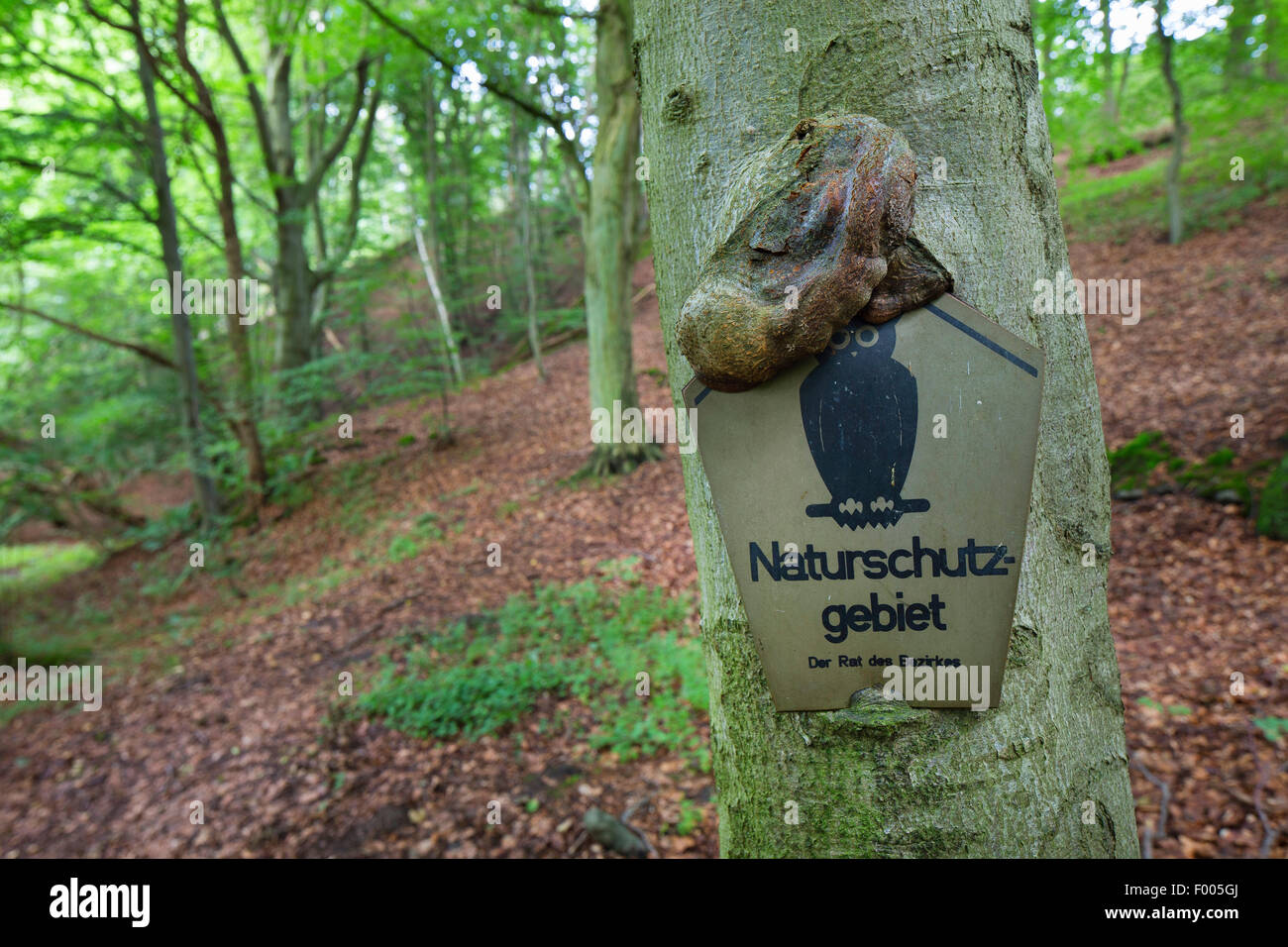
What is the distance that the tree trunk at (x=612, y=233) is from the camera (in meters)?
7.10

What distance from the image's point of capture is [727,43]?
1.02 meters

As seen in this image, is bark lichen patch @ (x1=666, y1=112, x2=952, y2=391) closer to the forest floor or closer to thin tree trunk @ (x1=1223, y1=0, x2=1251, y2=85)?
the forest floor

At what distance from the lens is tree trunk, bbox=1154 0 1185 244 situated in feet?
33.8

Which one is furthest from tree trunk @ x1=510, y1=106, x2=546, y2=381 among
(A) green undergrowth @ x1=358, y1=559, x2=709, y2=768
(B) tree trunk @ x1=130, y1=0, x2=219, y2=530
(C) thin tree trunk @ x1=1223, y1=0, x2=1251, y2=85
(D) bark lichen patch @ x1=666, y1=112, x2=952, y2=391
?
(D) bark lichen patch @ x1=666, y1=112, x2=952, y2=391

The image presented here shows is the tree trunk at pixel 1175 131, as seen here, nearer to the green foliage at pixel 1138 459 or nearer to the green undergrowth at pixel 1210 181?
the green undergrowth at pixel 1210 181

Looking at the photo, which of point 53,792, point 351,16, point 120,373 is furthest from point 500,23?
point 53,792

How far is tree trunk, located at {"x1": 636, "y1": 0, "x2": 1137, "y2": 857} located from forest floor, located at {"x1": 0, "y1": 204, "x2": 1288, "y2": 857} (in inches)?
89.5

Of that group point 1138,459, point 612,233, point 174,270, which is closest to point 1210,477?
point 1138,459

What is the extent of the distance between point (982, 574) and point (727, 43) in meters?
0.88

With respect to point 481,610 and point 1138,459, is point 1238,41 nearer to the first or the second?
point 1138,459

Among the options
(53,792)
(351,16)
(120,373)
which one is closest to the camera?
(53,792)

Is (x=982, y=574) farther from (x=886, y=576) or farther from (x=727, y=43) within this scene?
(x=727, y=43)

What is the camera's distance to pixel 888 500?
3.27ft
